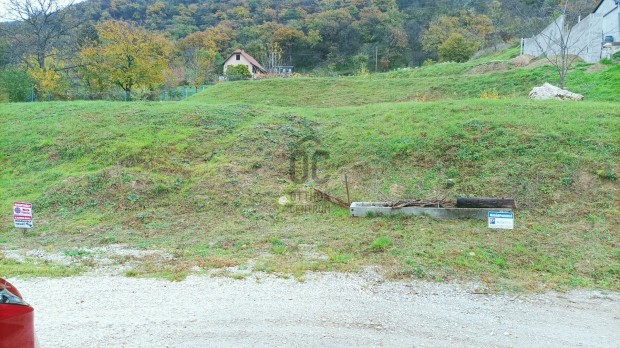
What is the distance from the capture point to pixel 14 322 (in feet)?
7.32

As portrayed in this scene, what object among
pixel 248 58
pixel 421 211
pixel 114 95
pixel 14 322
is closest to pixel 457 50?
pixel 248 58

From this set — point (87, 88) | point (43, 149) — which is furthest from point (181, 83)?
point (43, 149)

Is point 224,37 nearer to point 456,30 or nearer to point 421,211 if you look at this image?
point 456,30

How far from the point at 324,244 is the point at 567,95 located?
12.2 metres

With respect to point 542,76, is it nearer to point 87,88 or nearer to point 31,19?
point 87,88

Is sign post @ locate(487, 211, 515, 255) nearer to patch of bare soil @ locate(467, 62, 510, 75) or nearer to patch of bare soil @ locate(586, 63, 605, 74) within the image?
patch of bare soil @ locate(586, 63, 605, 74)

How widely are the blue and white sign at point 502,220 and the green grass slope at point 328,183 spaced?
0.54 m

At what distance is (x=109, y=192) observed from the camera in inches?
429

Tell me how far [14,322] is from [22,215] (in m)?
7.44

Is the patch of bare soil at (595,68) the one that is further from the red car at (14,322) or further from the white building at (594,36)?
the red car at (14,322)

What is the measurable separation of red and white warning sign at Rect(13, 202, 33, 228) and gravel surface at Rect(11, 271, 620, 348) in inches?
128

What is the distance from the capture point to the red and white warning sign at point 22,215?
838 cm

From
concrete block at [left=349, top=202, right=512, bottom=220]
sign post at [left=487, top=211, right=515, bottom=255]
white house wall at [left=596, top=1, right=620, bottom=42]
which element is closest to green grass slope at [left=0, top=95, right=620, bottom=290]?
concrete block at [left=349, top=202, right=512, bottom=220]

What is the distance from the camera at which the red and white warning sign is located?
8383mm
